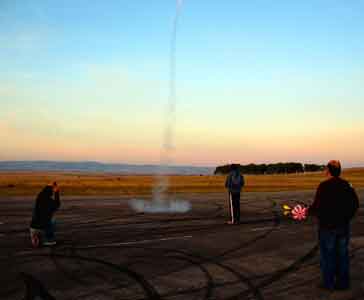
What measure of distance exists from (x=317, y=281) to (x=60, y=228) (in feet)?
29.2

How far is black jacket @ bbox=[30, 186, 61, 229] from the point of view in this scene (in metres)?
10.5

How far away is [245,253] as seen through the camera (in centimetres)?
991

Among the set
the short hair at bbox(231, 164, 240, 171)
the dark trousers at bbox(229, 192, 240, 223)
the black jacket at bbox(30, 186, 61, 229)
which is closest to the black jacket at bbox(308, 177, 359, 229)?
the black jacket at bbox(30, 186, 61, 229)

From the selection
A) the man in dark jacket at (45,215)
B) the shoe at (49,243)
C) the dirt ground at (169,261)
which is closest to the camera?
the dirt ground at (169,261)

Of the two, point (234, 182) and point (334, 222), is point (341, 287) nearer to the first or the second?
point (334, 222)

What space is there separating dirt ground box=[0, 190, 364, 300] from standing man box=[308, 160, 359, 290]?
1.12ft

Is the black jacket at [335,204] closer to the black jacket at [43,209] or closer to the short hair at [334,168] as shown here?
the short hair at [334,168]

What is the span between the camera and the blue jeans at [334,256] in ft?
22.7

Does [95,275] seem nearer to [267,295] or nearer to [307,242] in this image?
[267,295]

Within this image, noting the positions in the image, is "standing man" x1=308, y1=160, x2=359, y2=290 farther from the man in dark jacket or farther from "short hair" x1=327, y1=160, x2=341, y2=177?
the man in dark jacket

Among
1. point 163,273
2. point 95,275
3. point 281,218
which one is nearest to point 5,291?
point 95,275

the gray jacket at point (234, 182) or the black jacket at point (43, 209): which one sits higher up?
the gray jacket at point (234, 182)

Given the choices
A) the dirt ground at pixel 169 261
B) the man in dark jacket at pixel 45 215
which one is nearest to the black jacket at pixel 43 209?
the man in dark jacket at pixel 45 215

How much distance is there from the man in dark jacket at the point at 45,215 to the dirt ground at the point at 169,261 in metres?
0.43
